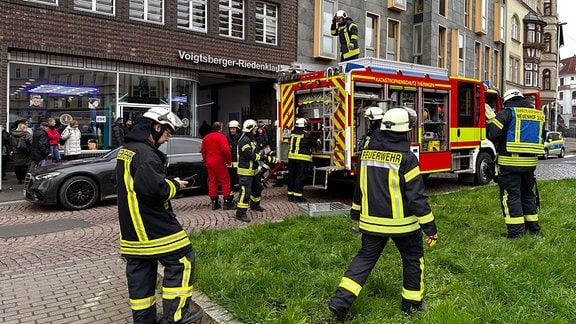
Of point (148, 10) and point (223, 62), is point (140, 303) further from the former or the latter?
point (223, 62)

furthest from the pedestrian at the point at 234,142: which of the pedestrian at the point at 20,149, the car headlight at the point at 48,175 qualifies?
the pedestrian at the point at 20,149

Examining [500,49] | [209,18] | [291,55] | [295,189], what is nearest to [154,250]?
[295,189]

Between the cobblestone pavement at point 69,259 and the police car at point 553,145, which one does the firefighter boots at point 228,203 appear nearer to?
the cobblestone pavement at point 69,259

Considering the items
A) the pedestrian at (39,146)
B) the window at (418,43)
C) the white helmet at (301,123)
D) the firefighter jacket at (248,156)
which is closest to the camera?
the firefighter jacket at (248,156)

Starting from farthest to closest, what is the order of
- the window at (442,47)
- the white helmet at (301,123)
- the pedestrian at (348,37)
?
the window at (442,47), the pedestrian at (348,37), the white helmet at (301,123)

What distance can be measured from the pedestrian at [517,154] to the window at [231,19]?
1187cm

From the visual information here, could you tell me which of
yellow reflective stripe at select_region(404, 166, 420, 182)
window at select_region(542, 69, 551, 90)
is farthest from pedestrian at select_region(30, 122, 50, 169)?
window at select_region(542, 69, 551, 90)

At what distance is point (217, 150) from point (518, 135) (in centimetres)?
509

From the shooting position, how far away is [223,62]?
52.4ft

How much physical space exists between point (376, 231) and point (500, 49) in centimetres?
3189

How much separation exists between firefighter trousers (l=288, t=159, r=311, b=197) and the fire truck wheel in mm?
4947

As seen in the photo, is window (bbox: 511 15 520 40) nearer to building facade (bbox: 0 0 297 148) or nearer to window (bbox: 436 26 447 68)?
window (bbox: 436 26 447 68)

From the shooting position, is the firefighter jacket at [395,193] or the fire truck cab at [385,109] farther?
the fire truck cab at [385,109]

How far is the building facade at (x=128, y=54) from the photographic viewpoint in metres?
12.4
